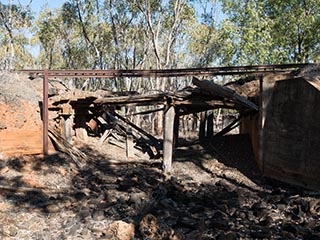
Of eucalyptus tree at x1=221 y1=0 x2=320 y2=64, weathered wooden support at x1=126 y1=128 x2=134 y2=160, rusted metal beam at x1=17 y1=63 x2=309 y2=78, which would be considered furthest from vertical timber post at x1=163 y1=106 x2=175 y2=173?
eucalyptus tree at x1=221 y1=0 x2=320 y2=64

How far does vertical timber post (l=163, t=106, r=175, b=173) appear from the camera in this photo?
37.5ft

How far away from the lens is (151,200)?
28.0 ft

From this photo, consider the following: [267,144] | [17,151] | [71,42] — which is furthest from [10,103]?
[71,42]

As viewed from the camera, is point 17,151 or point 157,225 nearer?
point 157,225

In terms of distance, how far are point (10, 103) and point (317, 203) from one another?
9411 millimetres

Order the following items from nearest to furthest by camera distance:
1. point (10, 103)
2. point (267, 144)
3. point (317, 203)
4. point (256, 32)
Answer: point (317, 203) < point (267, 144) < point (10, 103) < point (256, 32)

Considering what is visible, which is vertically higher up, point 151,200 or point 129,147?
point 129,147

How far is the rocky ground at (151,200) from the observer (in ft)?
21.7

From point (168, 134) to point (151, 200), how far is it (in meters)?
3.39

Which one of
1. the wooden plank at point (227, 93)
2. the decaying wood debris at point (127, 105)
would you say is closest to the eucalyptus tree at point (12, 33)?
the decaying wood debris at point (127, 105)

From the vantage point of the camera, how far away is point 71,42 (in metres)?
31.7

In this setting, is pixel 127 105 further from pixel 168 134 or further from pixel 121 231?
pixel 121 231

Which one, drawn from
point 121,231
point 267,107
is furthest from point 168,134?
Answer: point 121,231

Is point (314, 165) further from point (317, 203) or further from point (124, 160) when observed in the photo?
point (124, 160)
